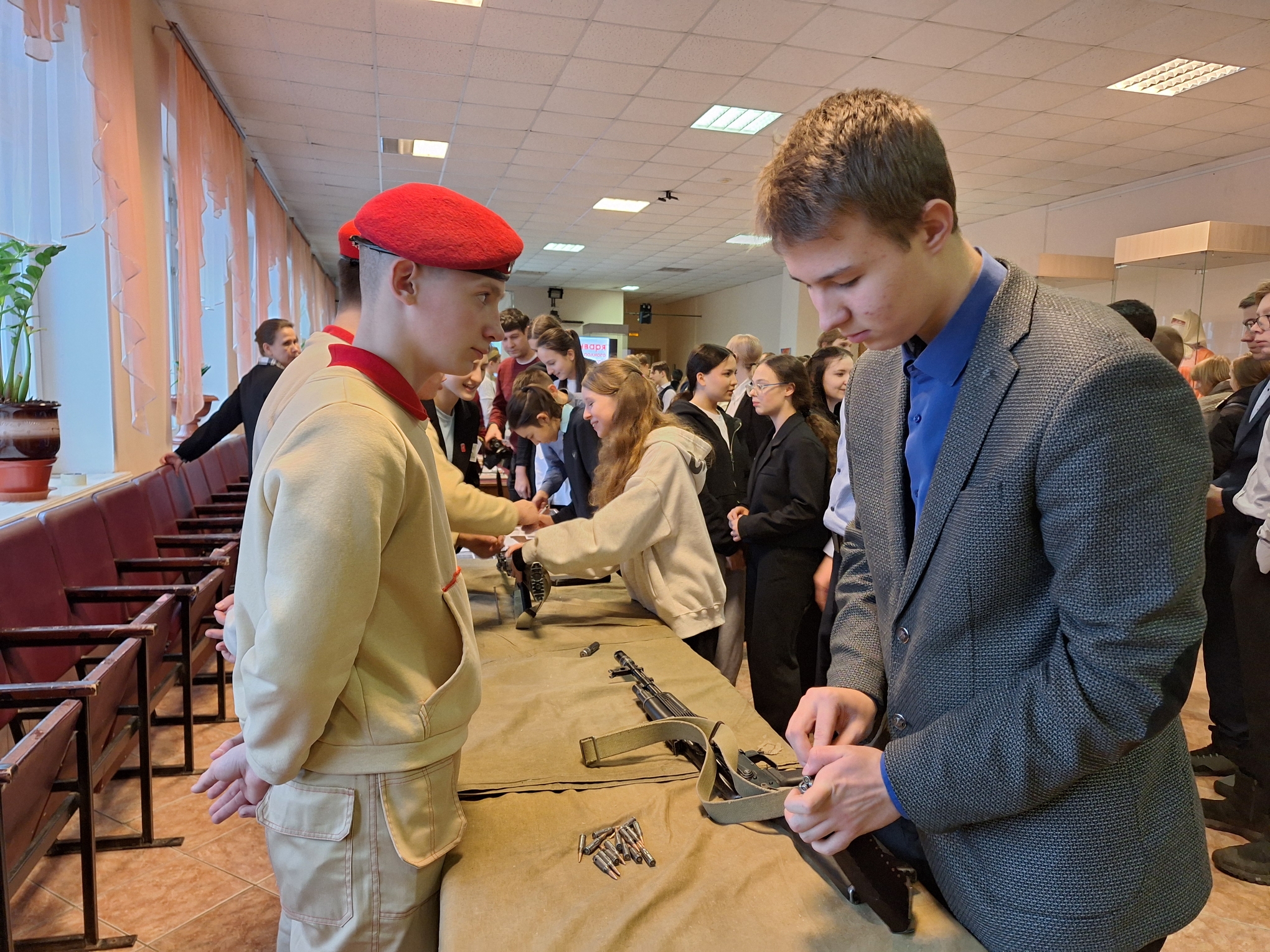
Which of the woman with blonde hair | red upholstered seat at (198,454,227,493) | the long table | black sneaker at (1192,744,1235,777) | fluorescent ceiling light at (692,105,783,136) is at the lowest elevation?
black sneaker at (1192,744,1235,777)

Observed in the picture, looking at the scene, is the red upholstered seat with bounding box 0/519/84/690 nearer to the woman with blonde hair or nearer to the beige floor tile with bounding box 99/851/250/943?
the beige floor tile with bounding box 99/851/250/943

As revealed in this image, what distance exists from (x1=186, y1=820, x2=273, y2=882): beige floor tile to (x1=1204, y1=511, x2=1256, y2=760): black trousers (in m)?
3.42

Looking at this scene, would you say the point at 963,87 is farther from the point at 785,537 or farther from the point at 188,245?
the point at 188,245

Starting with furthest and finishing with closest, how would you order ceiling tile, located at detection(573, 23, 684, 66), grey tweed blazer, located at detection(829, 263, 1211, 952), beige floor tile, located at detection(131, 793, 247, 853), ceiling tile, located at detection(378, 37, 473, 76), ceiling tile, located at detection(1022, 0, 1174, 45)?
1. ceiling tile, located at detection(378, 37, 473, 76)
2. ceiling tile, located at detection(573, 23, 684, 66)
3. ceiling tile, located at detection(1022, 0, 1174, 45)
4. beige floor tile, located at detection(131, 793, 247, 853)
5. grey tweed blazer, located at detection(829, 263, 1211, 952)

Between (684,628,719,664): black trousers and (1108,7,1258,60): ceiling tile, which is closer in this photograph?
(684,628,719,664): black trousers

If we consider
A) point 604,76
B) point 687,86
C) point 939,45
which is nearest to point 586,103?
point 604,76

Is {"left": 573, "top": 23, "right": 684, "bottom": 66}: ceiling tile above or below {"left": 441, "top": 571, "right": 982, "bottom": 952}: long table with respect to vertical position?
above

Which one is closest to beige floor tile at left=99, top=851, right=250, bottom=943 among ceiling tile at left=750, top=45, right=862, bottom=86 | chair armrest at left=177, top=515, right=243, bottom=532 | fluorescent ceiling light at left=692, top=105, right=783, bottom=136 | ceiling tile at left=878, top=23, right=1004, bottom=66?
chair armrest at left=177, top=515, right=243, bottom=532

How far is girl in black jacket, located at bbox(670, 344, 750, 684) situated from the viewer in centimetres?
302

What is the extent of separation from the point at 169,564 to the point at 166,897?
4.06 feet

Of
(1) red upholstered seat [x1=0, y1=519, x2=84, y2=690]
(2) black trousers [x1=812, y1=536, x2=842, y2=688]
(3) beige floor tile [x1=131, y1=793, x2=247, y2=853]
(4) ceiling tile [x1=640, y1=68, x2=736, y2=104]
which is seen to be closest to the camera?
(1) red upholstered seat [x1=0, y1=519, x2=84, y2=690]

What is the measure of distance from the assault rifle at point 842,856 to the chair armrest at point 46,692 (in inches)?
50.6

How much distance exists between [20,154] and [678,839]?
11.9ft

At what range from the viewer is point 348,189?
905 cm
